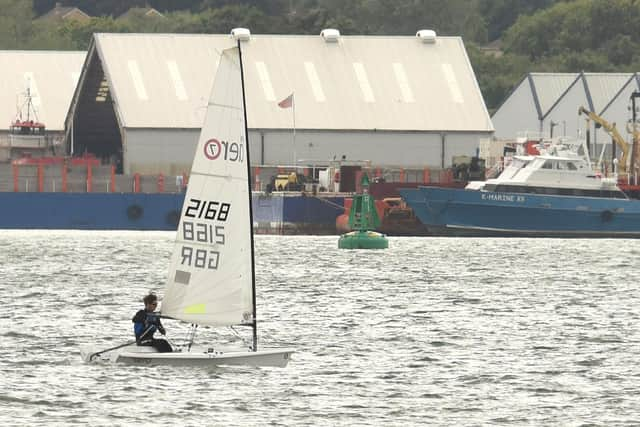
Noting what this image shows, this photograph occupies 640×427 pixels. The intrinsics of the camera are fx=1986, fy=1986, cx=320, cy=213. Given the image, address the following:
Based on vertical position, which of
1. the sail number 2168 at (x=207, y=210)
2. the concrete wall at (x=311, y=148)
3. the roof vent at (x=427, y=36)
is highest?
the roof vent at (x=427, y=36)

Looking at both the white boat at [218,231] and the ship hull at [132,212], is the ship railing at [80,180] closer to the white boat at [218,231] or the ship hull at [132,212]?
the ship hull at [132,212]

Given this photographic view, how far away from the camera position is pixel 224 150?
141ft

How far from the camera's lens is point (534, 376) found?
4584cm

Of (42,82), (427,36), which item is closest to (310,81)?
(427,36)

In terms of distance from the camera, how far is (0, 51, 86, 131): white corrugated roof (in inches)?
5148

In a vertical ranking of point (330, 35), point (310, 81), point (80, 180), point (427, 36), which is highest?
point (427, 36)

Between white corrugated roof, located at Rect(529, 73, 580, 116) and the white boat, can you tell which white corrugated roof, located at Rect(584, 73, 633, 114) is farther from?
the white boat

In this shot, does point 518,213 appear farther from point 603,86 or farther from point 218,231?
point 218,231

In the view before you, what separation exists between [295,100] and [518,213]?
70.1 feet

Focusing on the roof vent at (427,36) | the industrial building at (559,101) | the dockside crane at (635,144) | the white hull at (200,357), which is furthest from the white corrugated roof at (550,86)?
A: the white hull at (200,357)

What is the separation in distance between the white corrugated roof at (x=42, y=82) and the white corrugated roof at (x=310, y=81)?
1039 cm

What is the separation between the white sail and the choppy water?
1.74 m

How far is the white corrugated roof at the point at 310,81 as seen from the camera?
11949 cm


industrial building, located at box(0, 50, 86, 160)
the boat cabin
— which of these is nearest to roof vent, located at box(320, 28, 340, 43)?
industrial building, located at box(0, 50, 86, 160)
